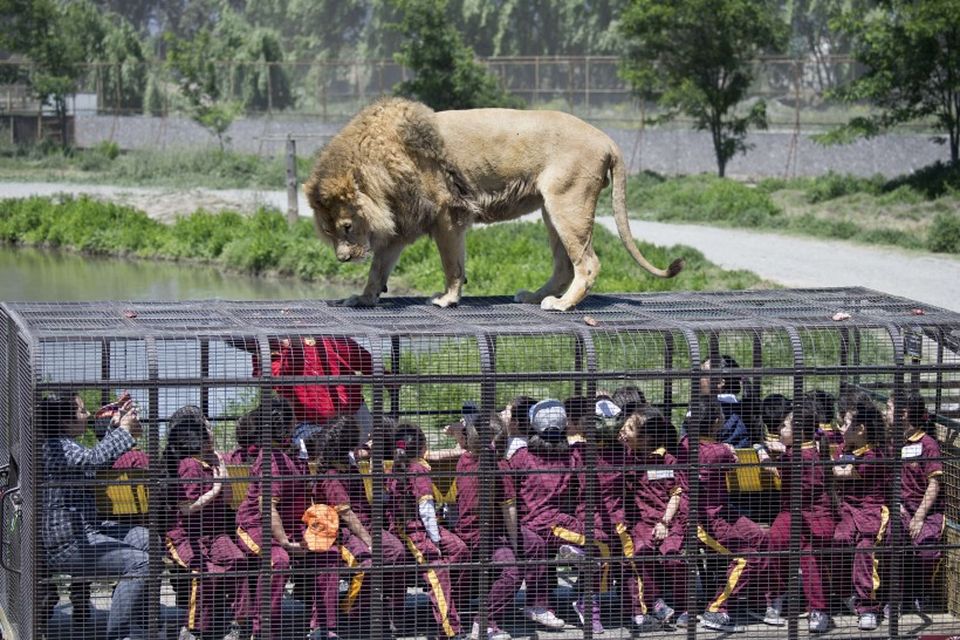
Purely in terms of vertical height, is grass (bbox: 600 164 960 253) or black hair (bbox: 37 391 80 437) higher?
grass (bbox: 600 164 960 253)

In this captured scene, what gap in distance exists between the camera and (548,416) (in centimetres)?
718

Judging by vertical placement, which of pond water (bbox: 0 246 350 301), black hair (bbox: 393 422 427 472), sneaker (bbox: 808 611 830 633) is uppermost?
black hair (bbox: 393 422 427 472)

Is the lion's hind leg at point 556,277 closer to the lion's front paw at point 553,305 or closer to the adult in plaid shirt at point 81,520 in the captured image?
the lion's front paw at point 553,305

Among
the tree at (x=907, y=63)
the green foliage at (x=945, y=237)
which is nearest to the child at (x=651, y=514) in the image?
the green foliage at (x=945, y=237)

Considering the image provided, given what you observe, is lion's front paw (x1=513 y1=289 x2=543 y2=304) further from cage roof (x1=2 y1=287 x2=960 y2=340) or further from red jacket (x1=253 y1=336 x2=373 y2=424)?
red jacket (x1=253 y1=336 x2=373 y2=424)

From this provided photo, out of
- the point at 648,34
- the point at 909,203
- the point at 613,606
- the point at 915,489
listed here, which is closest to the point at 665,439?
the point at 613,606

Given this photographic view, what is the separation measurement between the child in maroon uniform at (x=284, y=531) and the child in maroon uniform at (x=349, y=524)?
0.28 feet

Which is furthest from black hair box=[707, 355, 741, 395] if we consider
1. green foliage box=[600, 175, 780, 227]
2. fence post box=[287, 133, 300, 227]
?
green foliage box=[600, 175, 780, 227]

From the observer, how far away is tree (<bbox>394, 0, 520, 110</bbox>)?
33.9m

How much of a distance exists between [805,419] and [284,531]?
2.67m

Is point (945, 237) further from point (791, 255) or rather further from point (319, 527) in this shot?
point (319, 527)

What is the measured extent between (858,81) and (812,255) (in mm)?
6664

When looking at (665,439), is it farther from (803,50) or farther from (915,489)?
(803,50)

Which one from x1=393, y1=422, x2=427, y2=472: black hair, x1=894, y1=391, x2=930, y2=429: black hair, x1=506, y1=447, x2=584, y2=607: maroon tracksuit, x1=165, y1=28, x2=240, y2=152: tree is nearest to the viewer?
x1=393, y1=422, x2=427, y2=472: black hair
